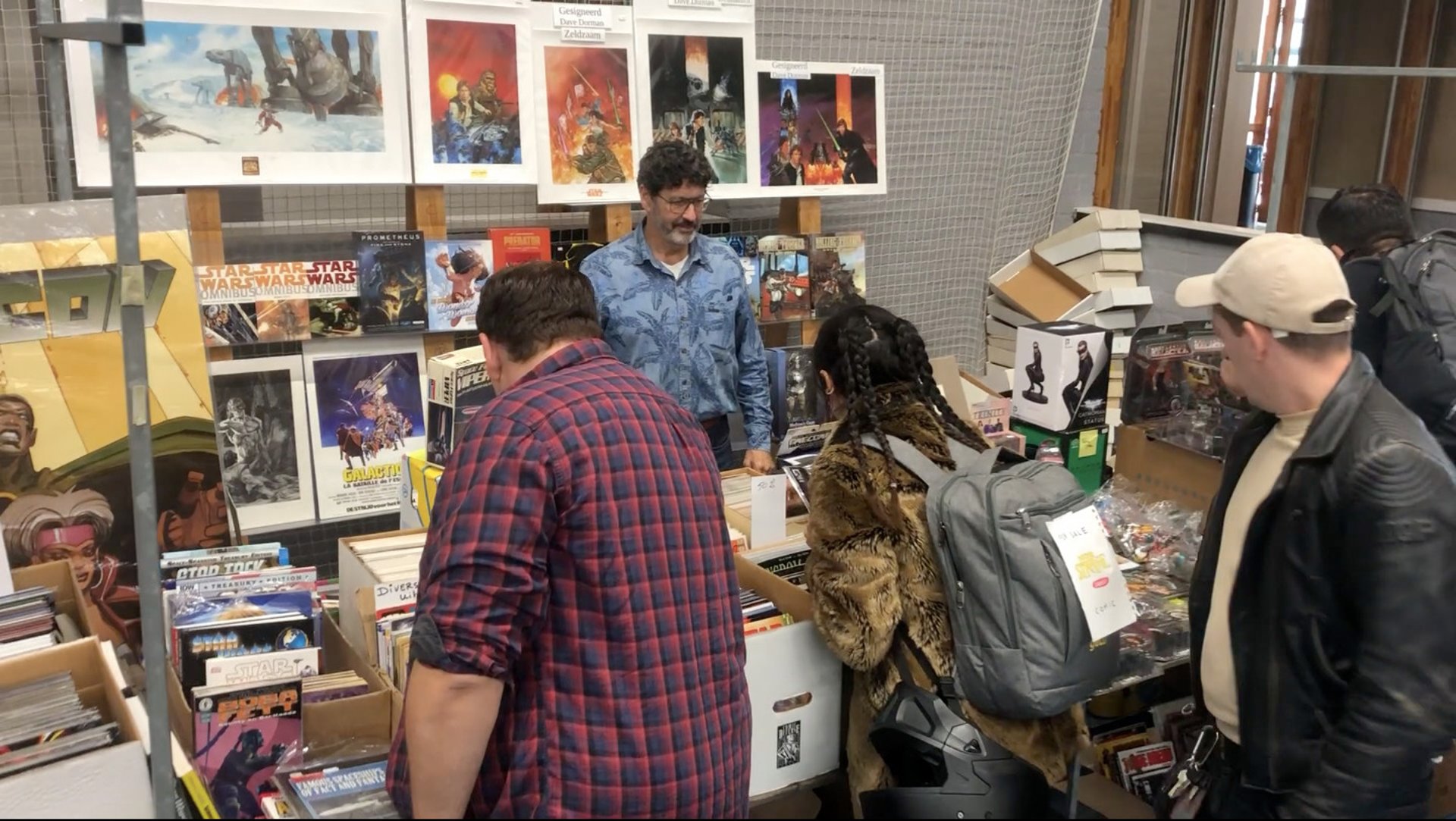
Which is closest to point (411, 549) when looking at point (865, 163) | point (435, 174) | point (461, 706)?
point (461, 706)

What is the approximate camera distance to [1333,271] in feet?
5.60

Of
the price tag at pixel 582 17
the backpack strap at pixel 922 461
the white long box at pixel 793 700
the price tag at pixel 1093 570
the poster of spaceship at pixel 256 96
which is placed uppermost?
the price tag at pixel 582 17

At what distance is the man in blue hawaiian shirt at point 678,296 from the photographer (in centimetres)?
325

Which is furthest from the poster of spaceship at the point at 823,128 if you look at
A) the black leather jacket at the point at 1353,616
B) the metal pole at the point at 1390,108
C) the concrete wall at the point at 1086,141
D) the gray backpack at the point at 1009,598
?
the metal pole at the point at 1390,108

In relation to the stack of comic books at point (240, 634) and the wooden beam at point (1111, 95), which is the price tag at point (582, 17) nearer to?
the stack of comic books at point (240, 634)

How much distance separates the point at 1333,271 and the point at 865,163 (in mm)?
2785

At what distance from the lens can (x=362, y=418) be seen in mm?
3598

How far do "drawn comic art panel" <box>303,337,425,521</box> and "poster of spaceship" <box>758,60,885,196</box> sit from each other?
1.50m

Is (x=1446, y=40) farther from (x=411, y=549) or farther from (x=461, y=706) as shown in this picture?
(x=461, y=706)

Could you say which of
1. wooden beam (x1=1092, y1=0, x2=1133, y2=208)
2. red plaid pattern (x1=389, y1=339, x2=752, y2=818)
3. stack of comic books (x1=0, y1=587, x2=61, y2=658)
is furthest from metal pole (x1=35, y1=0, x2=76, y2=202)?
wooden beam (x1=1092, y1=0, x2=1133, y2=208)

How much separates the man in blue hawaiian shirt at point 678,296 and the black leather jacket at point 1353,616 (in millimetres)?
1691

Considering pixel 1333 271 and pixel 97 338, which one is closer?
pixel 1333 271

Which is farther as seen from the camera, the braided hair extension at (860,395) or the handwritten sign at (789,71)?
the handwritten sign at (789,71)

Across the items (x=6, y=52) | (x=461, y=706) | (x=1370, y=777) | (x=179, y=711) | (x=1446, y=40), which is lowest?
(x=179, y=711)
